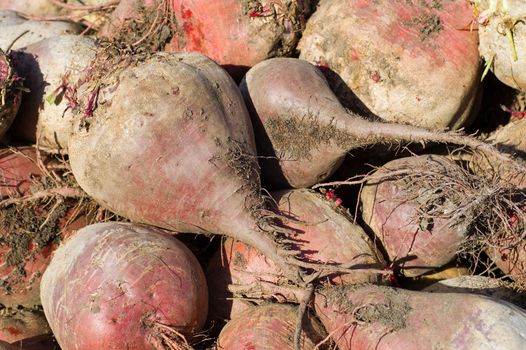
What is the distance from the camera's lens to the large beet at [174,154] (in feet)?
9.43

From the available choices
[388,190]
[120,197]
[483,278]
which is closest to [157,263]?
[120,197]

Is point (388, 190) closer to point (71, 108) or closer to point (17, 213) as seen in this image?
point (71, 108)

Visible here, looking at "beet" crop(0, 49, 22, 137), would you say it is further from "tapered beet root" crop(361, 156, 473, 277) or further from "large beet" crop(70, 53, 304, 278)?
"tapered beet root" crop(361, 156, 473, 277)

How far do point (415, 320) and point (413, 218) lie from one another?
648 millimetres

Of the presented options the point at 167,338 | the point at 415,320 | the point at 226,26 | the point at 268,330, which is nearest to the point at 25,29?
the point at 226,26

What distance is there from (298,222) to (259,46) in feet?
3.88

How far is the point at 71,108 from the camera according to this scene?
317 cm

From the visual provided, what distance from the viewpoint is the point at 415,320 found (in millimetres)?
2621

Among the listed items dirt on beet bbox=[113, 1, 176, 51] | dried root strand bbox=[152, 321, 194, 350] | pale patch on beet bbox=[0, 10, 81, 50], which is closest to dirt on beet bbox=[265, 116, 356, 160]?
dirt on beet bbox=[113, 1, 176, 51]

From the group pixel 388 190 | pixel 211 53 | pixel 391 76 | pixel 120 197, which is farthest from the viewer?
pixel 211 53

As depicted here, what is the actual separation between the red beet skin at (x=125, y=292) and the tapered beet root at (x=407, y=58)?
1444mm

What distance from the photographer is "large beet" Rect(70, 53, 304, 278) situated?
9.43 feet

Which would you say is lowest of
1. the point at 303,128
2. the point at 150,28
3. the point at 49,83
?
the point at 49,83

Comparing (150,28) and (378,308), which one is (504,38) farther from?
(150,28)
